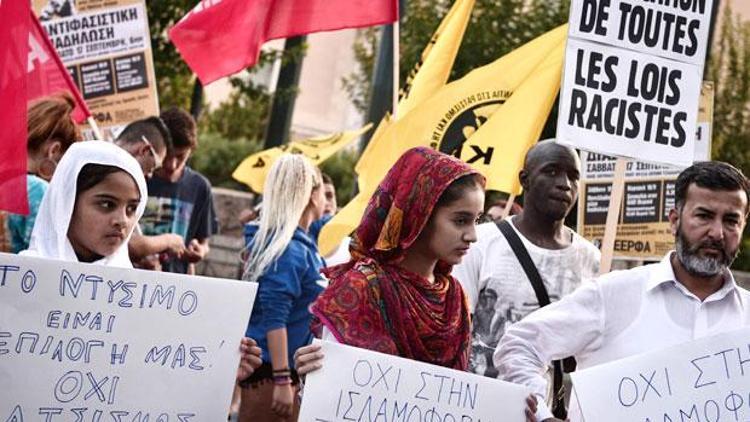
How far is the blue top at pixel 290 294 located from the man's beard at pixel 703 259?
2782 millimetres

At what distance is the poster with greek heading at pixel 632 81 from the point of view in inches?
254

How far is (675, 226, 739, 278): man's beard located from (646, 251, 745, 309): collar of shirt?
0.05m

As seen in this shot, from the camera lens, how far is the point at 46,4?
33.8ft

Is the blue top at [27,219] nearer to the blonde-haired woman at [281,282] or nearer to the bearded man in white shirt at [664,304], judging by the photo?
the blonde-haired woman at [281,282]

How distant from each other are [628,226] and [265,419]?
2.85 meters

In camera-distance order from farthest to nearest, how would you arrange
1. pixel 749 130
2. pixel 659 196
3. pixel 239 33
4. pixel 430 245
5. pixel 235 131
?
pixel 235 131, pixel 749 130, pixel 659 196, pixel 239 33, pixel 430 245

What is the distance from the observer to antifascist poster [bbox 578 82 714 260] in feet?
30.9

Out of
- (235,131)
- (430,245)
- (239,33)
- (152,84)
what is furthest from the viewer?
(235,131)

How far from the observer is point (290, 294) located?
315 inches

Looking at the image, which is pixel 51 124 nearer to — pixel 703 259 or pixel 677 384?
pixel 703 259

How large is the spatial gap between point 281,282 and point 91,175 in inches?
111

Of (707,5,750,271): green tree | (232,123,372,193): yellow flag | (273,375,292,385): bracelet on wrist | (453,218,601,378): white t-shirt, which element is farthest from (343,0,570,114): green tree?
(453,218,601,378): white t-shirt


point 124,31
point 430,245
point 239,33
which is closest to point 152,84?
point 124,31

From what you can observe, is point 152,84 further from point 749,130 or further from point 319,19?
point 749,130
